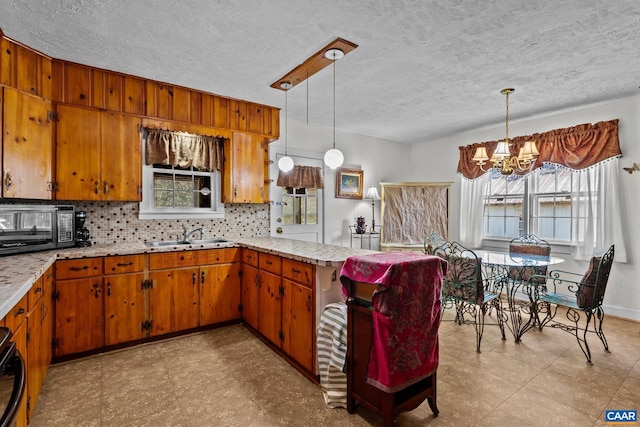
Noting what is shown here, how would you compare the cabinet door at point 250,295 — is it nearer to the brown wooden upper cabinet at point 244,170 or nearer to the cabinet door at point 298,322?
the cabinet door at point 298,322

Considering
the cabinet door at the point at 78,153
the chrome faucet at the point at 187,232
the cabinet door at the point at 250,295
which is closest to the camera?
the cabinet door at the point at 78,153

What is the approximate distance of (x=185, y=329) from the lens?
10.7 ft

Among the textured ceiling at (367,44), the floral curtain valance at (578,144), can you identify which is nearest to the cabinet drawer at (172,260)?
the textured ceiling at (367,44)

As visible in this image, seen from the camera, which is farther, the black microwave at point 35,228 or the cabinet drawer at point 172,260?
the cabinet drawer at point 172,260

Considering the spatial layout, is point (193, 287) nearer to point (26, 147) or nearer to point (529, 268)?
point (26, 147)

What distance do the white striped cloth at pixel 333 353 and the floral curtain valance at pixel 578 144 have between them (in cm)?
383

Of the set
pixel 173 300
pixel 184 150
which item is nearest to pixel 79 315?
pixel 173 300

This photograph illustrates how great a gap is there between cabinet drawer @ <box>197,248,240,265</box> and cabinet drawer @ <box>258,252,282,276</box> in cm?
50

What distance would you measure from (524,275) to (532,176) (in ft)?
5.32

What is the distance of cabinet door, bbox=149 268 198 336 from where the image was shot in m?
3.08

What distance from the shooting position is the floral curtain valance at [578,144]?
12.7ft

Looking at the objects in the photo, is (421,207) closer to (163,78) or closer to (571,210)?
(571,210)

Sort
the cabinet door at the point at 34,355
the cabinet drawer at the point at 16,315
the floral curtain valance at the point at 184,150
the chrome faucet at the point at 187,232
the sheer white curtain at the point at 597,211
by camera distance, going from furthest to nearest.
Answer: the sheer white curtain at the point at 597,211
the chrome faucet at the point at 187,232
the floral curtain valance at the point at 184,150
the cabinet door at the point at 34,355
the cabinet drawer at the point at 16,315

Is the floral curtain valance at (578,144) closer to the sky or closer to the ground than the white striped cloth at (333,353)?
closer to the sky
